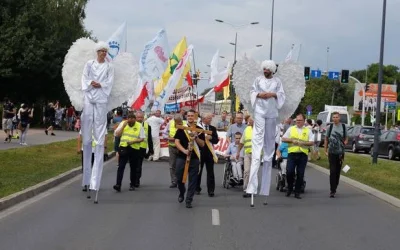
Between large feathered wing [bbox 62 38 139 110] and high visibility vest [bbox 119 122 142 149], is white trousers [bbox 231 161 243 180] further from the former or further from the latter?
large feathered wing [bbox 62 38 139 110]

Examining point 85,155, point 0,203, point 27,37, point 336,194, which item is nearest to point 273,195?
point 336,194

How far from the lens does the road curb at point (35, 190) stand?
11341 mm

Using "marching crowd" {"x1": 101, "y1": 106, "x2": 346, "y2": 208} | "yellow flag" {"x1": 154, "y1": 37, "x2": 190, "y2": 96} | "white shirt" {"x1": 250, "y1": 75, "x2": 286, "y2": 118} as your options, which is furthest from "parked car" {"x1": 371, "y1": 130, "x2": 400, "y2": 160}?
"white shirt" {"x1": 250, "y1": 75, "x2": 286, "y2": 118}

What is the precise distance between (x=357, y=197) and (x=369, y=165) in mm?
9182

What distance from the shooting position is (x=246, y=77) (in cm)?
1262

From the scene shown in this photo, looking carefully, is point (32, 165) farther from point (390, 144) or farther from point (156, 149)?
point (390, 144)

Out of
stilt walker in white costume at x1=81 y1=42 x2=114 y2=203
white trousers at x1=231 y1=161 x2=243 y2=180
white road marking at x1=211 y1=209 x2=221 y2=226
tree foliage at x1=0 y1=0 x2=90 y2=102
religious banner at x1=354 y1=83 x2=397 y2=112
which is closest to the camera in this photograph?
white road marking at x1=211 y1=209 x2=221 y2=226

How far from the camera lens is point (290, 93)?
12656 millimetres

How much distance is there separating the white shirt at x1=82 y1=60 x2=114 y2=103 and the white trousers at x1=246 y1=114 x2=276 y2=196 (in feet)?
9.37

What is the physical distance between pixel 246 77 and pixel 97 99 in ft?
9.34

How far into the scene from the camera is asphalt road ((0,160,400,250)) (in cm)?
852

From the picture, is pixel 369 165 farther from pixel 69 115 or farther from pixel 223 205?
pixel 69 115

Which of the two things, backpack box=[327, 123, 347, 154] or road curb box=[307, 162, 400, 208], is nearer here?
road curb box=[307, 162, 400, 208]

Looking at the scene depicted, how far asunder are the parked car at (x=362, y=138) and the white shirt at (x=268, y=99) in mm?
26950
